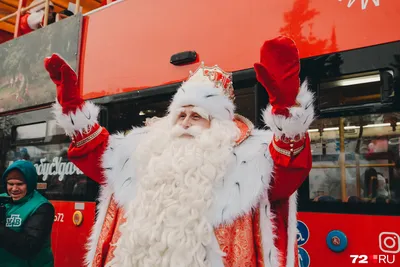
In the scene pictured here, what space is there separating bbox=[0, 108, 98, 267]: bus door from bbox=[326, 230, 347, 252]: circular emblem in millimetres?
1956

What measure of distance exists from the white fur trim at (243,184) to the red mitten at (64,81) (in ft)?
2.78

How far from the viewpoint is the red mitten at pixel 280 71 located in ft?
5.04

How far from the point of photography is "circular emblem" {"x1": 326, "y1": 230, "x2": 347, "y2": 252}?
2102 millimetres

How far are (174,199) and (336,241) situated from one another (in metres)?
0.90

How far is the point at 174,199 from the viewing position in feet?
5.97

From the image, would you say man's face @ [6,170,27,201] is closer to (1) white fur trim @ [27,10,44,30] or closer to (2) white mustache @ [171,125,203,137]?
(2) white mustache @ [171,125,203,137]

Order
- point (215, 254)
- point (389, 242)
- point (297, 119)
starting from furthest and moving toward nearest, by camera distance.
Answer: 1. point (389, 242)
2. point (215, 254)
3. point (297, 119)

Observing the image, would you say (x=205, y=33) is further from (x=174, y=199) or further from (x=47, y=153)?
(x=47, y=153)

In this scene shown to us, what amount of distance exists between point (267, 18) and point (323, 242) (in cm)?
137

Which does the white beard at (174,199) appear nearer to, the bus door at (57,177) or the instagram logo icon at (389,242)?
the instagram logo icon at (389,242)

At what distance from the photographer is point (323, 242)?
2184 millimetres

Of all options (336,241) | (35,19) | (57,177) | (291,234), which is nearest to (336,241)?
(336,241)

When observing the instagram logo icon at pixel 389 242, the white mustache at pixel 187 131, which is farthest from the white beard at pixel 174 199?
the instagram logo icon at pixel 389 242

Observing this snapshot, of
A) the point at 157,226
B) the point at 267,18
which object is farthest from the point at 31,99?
the point at 157,226
